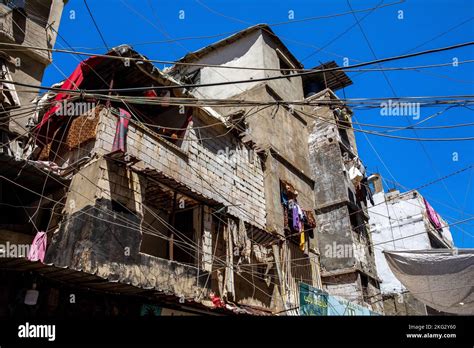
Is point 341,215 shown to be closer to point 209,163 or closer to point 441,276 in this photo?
point 441,276

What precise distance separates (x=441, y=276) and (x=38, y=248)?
12426 mm

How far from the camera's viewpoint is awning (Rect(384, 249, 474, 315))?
12.8 meters

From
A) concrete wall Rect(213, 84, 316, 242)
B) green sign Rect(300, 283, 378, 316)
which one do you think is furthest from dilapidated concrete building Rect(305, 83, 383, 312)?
green sign Rect(300, 283, 378, 316)

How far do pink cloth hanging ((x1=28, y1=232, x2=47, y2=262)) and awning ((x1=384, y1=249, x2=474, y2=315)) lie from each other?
11.2 m

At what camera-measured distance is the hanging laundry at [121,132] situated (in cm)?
1006

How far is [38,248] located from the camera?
368 inches

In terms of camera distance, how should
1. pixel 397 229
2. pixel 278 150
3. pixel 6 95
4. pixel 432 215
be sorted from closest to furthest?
pixel 6 95
pixel 278 150
pixel 397 229
pixel 432 215

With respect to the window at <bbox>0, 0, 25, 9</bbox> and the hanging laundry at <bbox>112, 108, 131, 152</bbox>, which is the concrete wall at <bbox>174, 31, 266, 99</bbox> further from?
the hanging laundry at <bbox>112, 108, 131, 152</bbox>

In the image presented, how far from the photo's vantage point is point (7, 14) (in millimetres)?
16156

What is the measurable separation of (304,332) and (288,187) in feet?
39.1

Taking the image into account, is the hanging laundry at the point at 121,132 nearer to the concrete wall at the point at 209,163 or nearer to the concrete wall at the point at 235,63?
the concrete wall at the point at 209,163

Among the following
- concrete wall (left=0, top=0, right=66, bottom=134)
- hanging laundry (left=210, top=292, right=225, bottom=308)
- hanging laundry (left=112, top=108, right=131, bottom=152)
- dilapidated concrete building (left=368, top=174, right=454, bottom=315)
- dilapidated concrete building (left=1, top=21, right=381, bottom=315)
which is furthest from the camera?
dilapidated concrete building (left=368, top=174, right=454, bottom=315)

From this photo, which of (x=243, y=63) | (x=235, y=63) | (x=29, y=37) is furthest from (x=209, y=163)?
(x=29, y=37)

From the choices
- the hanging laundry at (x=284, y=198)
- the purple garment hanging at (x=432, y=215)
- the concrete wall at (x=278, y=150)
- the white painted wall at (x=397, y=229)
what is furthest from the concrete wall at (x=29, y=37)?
the purple garment hanging at (x=432, y=215)
